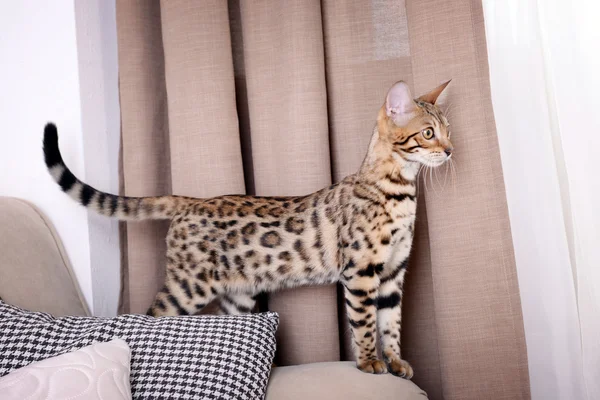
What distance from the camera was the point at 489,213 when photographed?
1502 millimetres

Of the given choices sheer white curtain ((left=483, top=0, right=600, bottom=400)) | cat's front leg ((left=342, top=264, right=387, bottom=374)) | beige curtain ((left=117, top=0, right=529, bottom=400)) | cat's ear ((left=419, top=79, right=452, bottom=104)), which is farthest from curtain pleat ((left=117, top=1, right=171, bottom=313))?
sheer white curtain ((left=483, top=0, right=600, bottom=400))

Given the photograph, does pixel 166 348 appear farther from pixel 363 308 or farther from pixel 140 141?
pixel 140 141

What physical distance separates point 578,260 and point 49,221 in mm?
1634

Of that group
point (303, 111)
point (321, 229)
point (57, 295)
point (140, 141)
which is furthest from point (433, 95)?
point (57, 295)

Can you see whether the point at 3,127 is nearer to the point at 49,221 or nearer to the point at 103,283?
the point at 49,221

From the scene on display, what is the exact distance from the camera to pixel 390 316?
157 cm

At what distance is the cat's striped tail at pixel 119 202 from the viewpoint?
1.60 m

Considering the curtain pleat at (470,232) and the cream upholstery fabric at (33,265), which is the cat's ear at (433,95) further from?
the cream upholstery fabric at (33,265)

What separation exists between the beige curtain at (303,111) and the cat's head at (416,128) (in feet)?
0.28

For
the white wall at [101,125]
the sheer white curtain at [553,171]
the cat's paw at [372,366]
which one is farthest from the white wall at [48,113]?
the sheer white curtain at [553,171]

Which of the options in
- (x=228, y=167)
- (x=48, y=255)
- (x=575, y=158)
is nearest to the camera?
(x=575, y=158)

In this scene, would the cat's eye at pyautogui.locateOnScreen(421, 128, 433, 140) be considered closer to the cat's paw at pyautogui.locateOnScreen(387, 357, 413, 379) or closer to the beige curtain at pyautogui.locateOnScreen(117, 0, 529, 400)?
the beige curtain at pyautogui.locateOnScreen(117, 0, 529, 400)

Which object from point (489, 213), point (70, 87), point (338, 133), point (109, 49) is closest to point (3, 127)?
point (70, 87)

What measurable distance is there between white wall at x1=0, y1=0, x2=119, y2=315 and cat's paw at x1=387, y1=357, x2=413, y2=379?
38.6 inches
